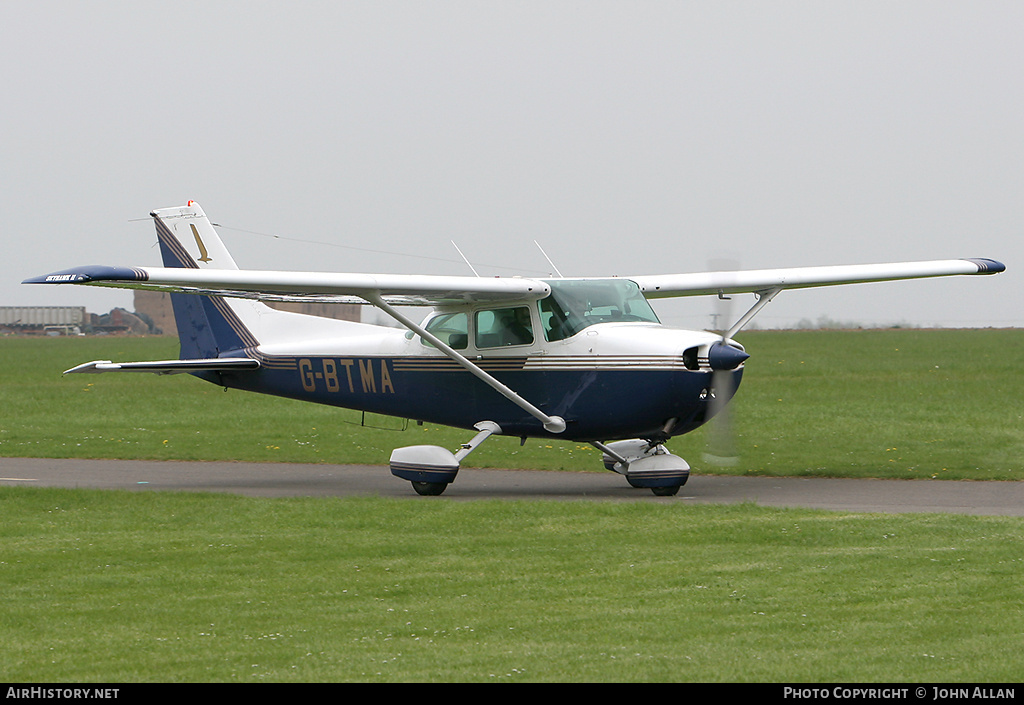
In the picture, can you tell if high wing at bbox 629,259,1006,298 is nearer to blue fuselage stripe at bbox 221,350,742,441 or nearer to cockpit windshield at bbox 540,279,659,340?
cockpit windshield at bbox 540,279,659,340

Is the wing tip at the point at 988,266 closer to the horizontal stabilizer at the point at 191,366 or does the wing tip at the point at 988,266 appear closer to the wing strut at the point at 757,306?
the wing strut at the point at 757,306

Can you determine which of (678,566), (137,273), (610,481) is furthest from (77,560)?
(610,481)

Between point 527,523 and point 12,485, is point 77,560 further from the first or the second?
point 12,485

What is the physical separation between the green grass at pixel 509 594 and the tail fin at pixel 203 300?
587 cm

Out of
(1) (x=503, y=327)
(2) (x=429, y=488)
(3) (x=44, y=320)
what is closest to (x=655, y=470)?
(1) (x=503, y=327)

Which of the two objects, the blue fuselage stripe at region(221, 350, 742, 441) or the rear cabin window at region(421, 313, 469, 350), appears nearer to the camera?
the blue fuselage stripe at region(221, 350, 742, 441)

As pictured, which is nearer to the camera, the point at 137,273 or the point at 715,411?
the point at 137,273

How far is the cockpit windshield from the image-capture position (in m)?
15.2

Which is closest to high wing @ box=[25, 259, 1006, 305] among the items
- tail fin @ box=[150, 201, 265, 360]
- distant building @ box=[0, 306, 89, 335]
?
tail fin @ box=[150, 201, 265, 360]

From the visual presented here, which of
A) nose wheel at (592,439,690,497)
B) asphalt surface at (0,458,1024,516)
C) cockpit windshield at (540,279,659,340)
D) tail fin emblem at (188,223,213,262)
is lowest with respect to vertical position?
asphalt surface at (0,458,1024,516)

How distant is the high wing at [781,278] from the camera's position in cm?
1670

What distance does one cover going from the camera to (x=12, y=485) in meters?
16.2

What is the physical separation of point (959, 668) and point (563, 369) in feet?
29.2

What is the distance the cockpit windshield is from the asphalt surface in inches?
83.0
